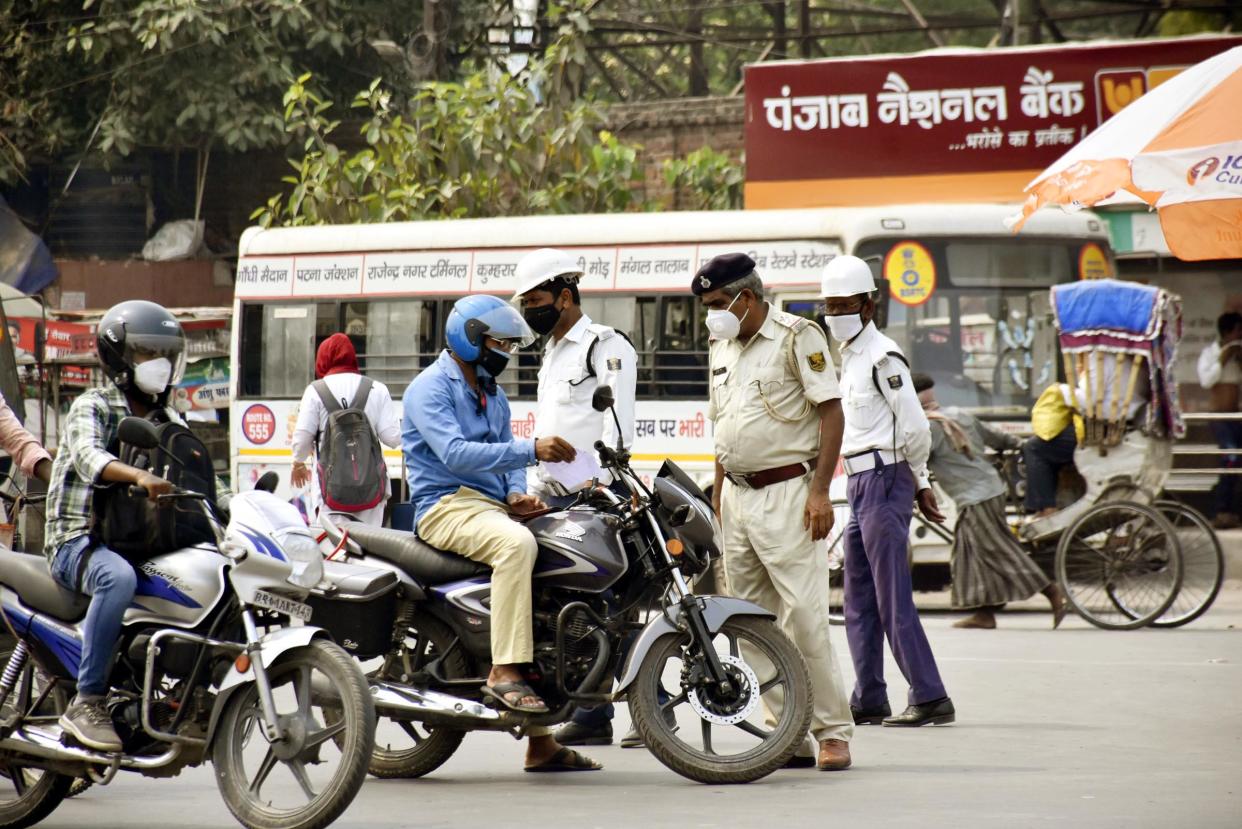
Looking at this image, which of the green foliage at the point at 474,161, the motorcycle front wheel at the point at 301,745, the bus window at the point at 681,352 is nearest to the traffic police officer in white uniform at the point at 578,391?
the motorcycle front wheel at the point at 301,745

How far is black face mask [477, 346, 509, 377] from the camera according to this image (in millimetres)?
6270

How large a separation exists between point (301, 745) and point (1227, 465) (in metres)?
12.2

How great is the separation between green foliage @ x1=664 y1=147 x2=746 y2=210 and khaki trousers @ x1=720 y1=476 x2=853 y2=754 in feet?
43.8

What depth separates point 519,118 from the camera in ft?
57.5

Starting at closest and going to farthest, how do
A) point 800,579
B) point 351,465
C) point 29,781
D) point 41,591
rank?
point 41,591 → point 29,781 → point 800,579 → point 351,465

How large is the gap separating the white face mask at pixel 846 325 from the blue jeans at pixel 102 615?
3.06 meters

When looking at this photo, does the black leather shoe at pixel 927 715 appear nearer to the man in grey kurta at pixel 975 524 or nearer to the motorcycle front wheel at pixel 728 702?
the motorcycle front wheel at pixel 728 702

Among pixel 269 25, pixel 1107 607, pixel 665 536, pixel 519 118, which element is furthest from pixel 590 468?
pixel 269 25

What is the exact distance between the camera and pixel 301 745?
4934 mm

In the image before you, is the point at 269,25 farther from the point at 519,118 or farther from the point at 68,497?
the point at 68,497

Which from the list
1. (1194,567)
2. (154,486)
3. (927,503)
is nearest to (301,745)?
(154,486)

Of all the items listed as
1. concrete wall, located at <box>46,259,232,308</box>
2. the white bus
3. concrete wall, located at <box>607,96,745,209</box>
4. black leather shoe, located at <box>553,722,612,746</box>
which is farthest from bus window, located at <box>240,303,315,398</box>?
black leather shoe, located at <box>553,722,612,746</box>

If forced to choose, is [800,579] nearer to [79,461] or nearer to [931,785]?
[931,785]

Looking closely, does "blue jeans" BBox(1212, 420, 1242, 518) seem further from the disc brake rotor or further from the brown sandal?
the disc brake rotor
